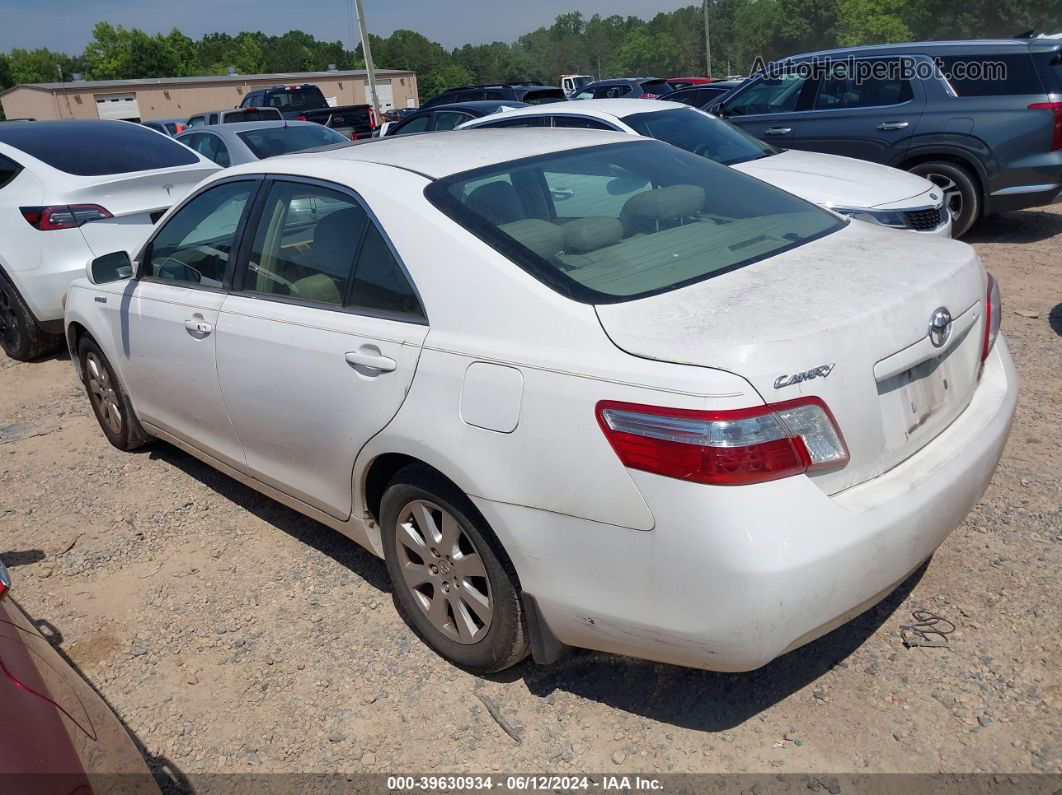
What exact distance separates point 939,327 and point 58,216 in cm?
593

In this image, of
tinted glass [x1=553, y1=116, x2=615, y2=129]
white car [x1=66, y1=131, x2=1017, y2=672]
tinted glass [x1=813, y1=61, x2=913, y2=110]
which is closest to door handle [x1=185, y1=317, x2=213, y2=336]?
white car [x1=66, y1=131, x2=1017, y2=672]

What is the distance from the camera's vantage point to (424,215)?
9.07ft

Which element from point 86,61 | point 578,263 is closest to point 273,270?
point 578,263

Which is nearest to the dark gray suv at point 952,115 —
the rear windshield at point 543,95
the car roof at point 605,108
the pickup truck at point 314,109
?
the car roof at point 605,108

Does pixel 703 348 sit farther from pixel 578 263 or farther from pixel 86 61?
pixel 86 61

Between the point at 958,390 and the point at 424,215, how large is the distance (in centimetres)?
173


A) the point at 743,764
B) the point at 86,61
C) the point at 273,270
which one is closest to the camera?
the point at 743,764

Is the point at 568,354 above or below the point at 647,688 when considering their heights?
above

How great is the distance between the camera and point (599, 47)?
416 ft

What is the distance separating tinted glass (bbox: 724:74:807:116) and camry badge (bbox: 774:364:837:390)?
7928 millimetres

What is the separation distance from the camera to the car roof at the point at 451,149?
3.08 metres

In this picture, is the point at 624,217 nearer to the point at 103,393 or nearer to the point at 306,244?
the point at 306,244

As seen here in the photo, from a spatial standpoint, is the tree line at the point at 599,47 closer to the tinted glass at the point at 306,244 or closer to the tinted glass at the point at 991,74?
the tinted glass at the point at 991,74

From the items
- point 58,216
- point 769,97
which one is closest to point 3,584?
point 58,216
